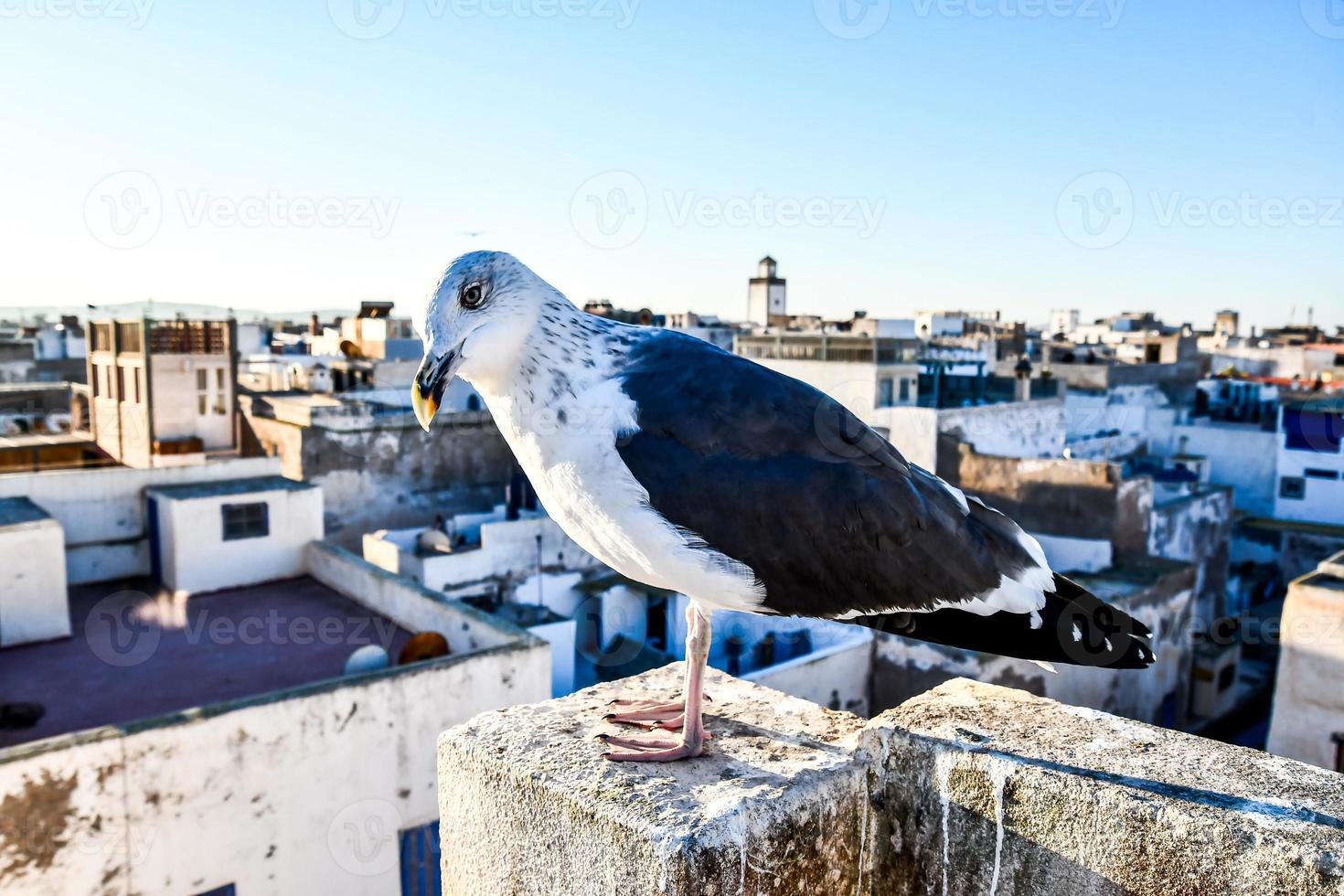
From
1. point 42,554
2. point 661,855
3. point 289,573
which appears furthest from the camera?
point 289,573

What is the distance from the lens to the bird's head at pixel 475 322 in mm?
2479

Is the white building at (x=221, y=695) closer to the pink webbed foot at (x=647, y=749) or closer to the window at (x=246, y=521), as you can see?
the window at (x=246, y=521)

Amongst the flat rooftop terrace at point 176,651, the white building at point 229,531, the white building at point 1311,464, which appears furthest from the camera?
the white building at point 1311,464

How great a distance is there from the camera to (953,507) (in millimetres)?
2885

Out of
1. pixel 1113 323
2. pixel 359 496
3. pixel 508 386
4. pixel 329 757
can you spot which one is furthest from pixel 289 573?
pixel 1113 323

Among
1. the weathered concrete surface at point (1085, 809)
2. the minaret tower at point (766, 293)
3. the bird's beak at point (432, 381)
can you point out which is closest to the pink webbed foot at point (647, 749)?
the weathered concrete surface at point (1085, 809)

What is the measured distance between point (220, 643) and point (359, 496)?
9.25 metres

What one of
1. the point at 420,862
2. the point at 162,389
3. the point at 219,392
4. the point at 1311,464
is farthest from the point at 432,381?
the point at 1311,464

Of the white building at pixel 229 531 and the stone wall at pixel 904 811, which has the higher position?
the stone wall at pixel 904 811

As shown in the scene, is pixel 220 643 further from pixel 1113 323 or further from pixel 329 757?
pixel 1113 323

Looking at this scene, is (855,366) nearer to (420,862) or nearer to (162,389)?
(162,389)

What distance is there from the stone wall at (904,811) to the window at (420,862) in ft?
24.4

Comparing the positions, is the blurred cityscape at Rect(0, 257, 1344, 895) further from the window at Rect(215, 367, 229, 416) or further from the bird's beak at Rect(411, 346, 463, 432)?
the bird's beak at Rect(411, 346, 463, 432)

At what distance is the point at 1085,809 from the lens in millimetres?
2113
